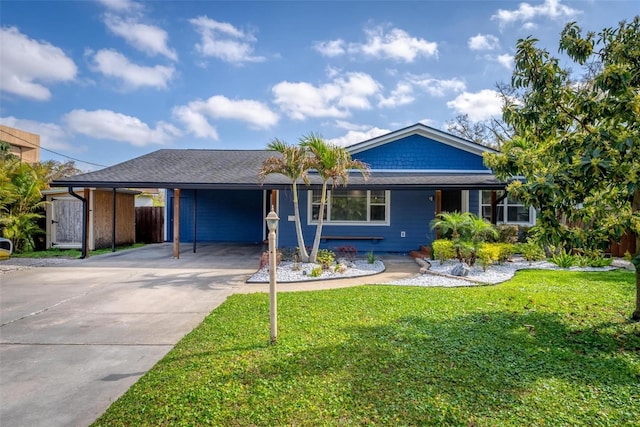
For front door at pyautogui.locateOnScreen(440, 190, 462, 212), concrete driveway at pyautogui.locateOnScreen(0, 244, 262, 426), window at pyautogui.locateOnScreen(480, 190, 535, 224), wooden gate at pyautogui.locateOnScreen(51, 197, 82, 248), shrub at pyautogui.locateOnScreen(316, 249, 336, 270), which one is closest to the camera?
concrete driveway at pyautogui.locateOnScreen(0, 244, 262, 426)

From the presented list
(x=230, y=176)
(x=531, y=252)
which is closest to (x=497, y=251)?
(x=531, y=252)

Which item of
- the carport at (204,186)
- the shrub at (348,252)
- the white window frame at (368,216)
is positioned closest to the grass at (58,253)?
the carport at (204,186)

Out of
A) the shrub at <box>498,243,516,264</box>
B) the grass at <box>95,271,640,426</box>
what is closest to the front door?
the shrub at <box>498,243,516,264</box>

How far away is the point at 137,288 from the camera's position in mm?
6758

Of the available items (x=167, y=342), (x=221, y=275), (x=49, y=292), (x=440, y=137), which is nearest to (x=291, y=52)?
(x=440, y=137)

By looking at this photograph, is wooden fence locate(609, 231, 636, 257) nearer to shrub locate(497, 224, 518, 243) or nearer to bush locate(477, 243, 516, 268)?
shrub locate(497, 224, 518, 243)

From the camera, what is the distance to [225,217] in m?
16.3

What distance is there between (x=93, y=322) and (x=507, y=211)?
12844 mm

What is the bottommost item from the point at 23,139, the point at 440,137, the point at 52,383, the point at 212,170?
the point at 52,383

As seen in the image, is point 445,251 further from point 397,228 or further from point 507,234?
point 397,228

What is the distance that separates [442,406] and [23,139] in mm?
48930

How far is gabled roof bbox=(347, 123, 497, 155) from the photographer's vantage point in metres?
11.8

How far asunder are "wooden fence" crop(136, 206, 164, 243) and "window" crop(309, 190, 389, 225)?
7813 millimetres

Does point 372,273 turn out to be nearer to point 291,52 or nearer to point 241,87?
point 291,52
